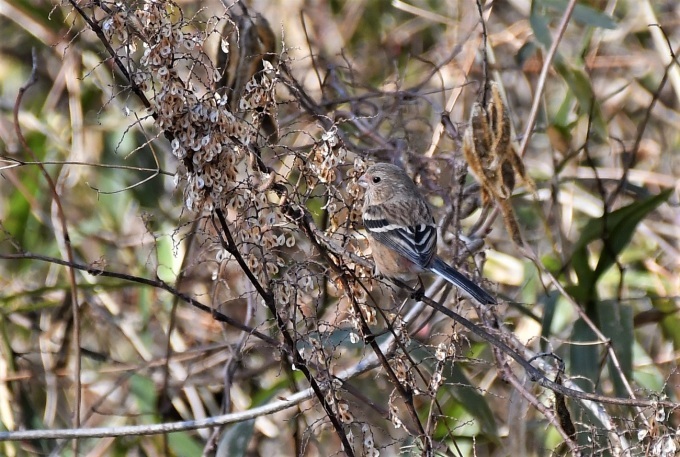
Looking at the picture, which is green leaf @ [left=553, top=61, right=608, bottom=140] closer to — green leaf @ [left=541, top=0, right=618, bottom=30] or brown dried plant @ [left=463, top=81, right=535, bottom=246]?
green leaf @ [left=541, top=0, right=618, bottom=30]

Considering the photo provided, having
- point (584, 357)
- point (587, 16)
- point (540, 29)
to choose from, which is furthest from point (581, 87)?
point (584, 357)

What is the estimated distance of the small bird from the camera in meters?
3.76

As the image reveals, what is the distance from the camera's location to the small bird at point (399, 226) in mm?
3760

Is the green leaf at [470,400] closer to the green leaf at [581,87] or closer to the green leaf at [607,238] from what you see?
the green leaf at [607,238]

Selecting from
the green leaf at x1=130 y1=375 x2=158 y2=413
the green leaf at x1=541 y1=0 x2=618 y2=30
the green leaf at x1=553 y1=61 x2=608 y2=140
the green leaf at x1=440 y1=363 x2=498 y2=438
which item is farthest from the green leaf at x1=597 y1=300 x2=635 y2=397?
the green leaf at x1=130 y1=375 x2=158 y2=413

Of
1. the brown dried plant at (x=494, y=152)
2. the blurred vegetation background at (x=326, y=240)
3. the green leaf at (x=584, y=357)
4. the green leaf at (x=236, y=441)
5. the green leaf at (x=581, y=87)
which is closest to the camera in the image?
the blurred vegetation background at (x=326, y=240)

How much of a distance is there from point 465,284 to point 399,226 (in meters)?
1.17

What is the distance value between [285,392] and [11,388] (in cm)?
155

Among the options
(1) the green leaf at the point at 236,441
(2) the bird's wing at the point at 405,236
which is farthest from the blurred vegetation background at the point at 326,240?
(2) the bird's wing at the point at 405,236

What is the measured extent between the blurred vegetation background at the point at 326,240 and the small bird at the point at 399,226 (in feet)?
0.34

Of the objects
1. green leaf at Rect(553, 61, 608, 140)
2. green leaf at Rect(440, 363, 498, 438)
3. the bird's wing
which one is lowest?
green leaf at Rect(440, 363, 498, 438)

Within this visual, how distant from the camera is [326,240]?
258cm

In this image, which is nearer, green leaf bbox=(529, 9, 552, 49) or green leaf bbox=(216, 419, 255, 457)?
green leaf bbox=(216, 419, 255, 457)

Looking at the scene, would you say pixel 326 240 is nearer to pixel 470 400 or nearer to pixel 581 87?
pixel 470 400
